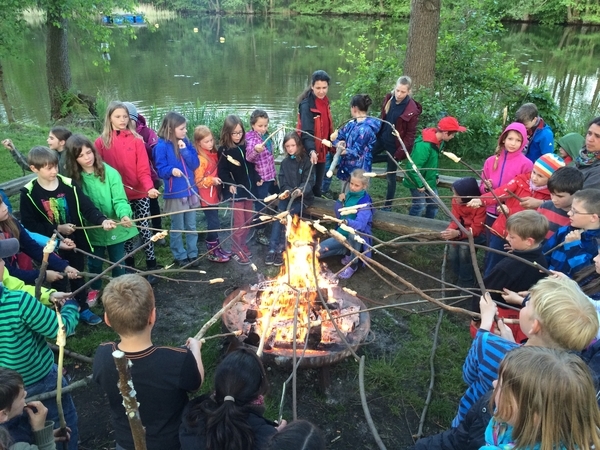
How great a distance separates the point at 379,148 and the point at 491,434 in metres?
5.12

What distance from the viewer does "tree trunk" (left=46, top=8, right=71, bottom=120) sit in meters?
11.4

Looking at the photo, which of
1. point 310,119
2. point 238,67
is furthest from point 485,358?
point 238,67

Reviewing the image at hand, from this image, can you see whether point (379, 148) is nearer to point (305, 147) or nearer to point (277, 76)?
point (305, 147)

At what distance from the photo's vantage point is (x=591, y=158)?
4.34 m

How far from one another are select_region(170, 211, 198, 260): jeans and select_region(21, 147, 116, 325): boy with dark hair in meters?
1.15

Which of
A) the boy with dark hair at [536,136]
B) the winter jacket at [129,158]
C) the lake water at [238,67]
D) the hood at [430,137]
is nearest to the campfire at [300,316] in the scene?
the winter jacket at [129,158]

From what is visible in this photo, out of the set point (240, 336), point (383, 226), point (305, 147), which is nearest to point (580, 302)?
point (240, 336)

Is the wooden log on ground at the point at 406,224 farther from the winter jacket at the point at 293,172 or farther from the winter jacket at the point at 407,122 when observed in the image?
the winter jacket at the point at 407,122

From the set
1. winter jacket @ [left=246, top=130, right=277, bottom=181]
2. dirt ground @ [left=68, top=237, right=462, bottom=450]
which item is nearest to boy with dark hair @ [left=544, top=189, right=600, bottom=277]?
dirt ground @ [left=68, top=237, right=462, bottom=450]

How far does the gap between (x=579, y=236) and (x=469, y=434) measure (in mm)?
2130

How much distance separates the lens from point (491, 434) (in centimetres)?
183

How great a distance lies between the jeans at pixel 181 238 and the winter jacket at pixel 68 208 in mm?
1151

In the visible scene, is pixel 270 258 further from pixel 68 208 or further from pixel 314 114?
pixel 68 208

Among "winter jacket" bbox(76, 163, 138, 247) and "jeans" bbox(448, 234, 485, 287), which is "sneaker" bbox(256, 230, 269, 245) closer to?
"winter jacket" bbox(76, 163, 138, 247)
